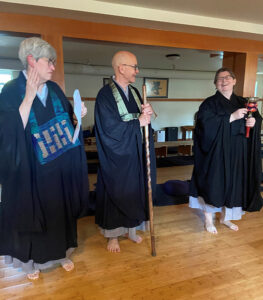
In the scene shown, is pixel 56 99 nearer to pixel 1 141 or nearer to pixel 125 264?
pixel 1 141

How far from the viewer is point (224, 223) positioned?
2.44 metres

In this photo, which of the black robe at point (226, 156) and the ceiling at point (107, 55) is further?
the ceiling at point (107, 55)

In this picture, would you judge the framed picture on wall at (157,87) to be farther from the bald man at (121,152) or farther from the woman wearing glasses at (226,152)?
the bald man at (121,152)

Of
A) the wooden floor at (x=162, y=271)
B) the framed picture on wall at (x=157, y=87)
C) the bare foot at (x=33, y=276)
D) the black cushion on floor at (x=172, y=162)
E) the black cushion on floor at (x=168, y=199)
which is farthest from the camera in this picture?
the framed picture on wall at (x=157, y=87)

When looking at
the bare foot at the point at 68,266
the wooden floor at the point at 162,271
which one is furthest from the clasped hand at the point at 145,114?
the bare foot at the point at 68,266

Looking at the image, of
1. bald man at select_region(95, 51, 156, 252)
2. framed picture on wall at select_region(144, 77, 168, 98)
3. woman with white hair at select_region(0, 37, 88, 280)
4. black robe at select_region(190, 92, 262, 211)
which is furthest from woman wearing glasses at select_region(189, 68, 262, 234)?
framed picture on wall at select_region(144, 77, 168, 98)

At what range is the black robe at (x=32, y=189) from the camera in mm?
1395

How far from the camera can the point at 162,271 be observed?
5.74 ft

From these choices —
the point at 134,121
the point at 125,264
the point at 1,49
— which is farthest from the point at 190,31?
the point at 1,49

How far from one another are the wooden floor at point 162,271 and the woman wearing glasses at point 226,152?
30 cm

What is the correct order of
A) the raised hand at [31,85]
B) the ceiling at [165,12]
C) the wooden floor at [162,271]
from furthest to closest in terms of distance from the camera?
the ceiling at [165,12], the wooden floor at [162,271], the raised hand at [31,85]

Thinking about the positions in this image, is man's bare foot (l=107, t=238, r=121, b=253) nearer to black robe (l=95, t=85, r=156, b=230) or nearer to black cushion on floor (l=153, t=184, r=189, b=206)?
black robe (l=95, t=85, r=156, b=230)

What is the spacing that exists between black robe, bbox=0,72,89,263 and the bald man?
0.70 feet

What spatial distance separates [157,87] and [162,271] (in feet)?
23.1
